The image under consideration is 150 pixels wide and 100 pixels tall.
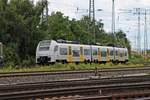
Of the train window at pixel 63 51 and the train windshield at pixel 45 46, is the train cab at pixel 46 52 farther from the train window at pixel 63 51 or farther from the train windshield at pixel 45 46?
the train window at pixel 63 51

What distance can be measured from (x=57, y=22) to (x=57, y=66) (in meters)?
27.9

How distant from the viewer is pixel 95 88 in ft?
58.1

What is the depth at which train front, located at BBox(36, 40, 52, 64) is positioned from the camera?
143 feet

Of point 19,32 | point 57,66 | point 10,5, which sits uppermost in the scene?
point 10,5

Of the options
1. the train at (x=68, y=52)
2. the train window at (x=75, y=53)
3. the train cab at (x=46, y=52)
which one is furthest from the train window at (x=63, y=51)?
the train window at (x=75, y=53)

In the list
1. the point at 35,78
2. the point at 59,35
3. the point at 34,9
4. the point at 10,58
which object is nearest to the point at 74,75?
the point at 35,78

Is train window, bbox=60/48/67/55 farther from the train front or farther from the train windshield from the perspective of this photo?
the train windshield

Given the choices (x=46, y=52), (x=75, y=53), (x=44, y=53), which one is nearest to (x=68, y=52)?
(x=75, y=53)

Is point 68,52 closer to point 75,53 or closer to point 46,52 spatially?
point 75,53

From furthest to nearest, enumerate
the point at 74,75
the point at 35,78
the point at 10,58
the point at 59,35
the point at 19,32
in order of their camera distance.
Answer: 1. the point at 59,35
2. the point at 19,32
3. the point at 10,58
4. the point at 74,75
5. the point at 35,78

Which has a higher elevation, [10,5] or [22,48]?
[10,5]

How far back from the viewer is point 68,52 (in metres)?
44.8

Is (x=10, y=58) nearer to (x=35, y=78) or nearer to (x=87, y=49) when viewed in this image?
(x=87, y=49)

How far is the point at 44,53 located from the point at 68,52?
253 cm
